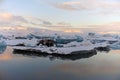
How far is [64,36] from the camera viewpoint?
2387mm

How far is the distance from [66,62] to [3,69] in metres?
0.70

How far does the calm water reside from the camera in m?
2.37

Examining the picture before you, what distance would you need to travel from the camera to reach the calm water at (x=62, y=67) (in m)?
2.37

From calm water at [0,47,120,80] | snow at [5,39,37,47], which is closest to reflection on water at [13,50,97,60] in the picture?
calm water at [0,47,120,80]

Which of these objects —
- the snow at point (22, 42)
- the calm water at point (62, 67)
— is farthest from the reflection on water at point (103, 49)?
the snow at point (22, 42)

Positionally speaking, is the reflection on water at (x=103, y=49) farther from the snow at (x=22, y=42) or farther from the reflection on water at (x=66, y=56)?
the snow at (x=22, y=42)

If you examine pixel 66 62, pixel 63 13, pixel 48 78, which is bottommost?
pixel 48 78

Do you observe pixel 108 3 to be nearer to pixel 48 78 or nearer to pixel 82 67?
pixel 82 67

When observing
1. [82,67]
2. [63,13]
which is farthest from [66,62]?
[63,13]

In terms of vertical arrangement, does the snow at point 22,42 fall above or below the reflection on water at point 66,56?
above

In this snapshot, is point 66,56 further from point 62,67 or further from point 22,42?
point 22,42

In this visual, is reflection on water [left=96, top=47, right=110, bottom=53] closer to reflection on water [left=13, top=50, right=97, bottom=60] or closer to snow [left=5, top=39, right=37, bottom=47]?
reflection on water [left=13, top=50, right=97, bottom=60]

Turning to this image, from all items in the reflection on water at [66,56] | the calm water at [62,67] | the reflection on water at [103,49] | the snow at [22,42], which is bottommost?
the calm water at [62,67]

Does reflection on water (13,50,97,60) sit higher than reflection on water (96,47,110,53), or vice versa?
reflection on water (96,47,110,53)
